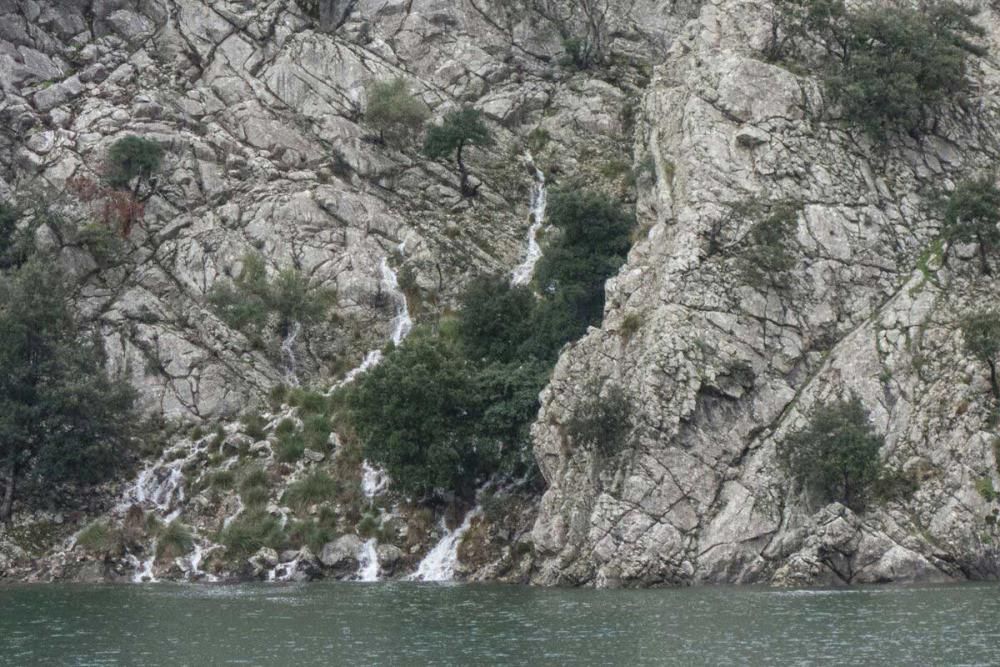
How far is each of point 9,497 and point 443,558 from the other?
2710cm

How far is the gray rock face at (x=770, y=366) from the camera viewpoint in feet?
198

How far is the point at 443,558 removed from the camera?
235 feet

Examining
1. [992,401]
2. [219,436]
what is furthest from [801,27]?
[219,436]

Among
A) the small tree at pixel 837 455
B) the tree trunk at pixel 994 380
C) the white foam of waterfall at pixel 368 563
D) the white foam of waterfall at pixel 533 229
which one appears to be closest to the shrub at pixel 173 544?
the white foam of waterfall at pixel 368 563

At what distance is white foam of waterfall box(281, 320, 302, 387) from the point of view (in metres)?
86.0

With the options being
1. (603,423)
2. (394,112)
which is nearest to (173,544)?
(603,423)

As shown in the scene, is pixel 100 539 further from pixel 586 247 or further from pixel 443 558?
pixel 586 247

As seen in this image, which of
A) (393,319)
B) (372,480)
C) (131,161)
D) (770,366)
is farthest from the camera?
(131,161)

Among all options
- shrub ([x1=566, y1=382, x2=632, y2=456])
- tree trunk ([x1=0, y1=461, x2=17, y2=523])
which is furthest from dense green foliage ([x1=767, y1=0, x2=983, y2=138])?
tree trunk ([x1=0, y1=461, x2=17, y2=523])

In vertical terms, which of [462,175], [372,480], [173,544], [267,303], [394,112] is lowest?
[173,544]

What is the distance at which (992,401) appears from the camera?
62.0 metres

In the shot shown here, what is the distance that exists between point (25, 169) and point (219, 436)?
30685 millimetres

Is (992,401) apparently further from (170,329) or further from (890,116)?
(170,329)

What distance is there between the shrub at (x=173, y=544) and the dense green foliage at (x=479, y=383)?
459 inches
